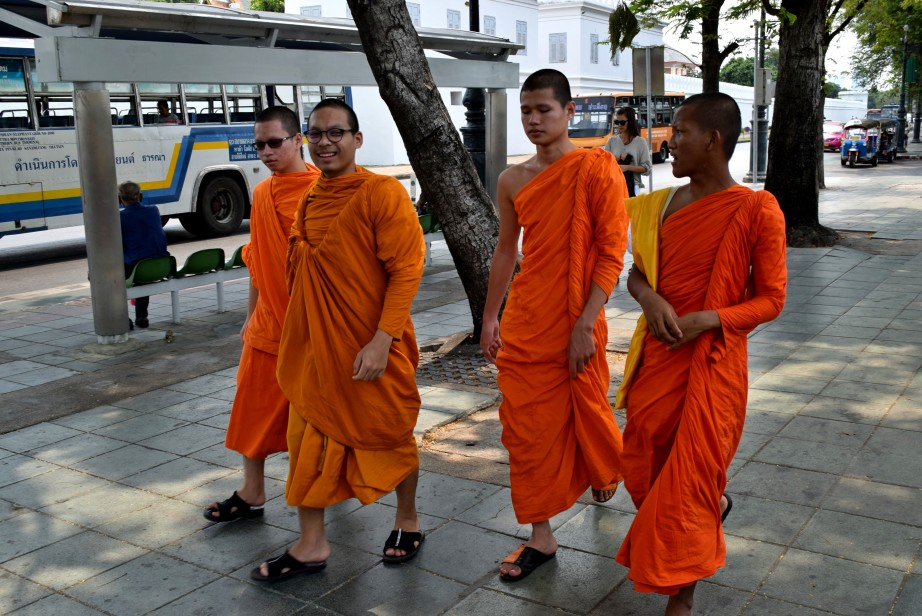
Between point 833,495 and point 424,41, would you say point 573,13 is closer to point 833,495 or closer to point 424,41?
point 424,41

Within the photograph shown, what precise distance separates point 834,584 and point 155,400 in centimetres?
450

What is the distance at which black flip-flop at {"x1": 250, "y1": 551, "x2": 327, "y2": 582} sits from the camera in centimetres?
361

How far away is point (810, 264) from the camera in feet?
36.1

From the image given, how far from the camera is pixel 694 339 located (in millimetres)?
3105

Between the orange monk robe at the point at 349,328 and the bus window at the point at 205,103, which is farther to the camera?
the bus window at the point at 205,103

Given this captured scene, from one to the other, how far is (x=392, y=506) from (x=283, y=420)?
684mm

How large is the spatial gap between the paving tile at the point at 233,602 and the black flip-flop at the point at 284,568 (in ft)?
0.11

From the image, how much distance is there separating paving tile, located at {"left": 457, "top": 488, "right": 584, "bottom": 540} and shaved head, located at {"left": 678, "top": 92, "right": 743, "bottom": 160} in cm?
173

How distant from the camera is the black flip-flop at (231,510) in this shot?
422 cm

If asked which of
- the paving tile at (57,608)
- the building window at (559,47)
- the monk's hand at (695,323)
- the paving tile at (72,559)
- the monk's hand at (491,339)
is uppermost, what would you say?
the building window at (559,47)

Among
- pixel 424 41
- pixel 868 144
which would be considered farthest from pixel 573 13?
pixel 424 41

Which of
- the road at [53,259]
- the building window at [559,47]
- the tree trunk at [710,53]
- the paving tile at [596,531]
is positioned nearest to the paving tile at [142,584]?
the paving tile at [596,531]

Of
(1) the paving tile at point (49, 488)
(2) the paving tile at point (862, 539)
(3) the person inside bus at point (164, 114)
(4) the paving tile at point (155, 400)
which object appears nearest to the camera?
(2) the paving tile at point (862, 539)

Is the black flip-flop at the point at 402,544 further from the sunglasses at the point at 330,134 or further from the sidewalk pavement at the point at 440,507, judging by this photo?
the sunglasses at the point at 330,134
